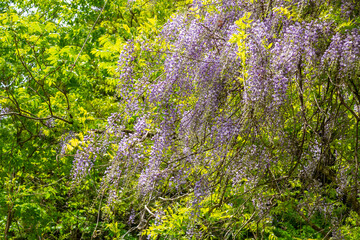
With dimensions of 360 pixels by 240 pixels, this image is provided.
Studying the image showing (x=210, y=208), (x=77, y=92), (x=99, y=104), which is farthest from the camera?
(x=99, y=104)

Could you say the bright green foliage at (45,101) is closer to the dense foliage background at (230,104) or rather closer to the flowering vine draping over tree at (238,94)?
the dense foliage background at (230,104)

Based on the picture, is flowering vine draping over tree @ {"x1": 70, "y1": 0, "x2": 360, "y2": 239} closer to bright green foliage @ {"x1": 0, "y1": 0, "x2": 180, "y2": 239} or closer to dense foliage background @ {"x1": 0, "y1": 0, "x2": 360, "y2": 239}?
dense foliage background @ {"x1": 0, "y1": 0, "x2": 360, "y2": 239}

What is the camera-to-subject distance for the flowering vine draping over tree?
7.23 feet

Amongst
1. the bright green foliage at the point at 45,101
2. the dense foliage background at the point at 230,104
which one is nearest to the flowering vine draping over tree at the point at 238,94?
the dense foliage background at the point at 230,104

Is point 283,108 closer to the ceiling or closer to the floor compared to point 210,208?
closer to the ceiling

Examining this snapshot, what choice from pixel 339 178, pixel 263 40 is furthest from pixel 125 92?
pixel 339 178

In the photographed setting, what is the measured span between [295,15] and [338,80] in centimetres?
51

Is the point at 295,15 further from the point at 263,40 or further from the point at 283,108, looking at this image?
the point at 283,108

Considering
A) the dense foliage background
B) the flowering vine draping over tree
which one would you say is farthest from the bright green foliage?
the flowering vine draping over tree

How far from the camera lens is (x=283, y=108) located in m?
2.36

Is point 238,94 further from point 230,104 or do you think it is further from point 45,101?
point 45,101

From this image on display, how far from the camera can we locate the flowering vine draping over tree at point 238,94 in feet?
7.23

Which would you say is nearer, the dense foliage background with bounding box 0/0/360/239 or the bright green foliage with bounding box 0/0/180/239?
the dense foliage background with bounding box 0/0/360/239

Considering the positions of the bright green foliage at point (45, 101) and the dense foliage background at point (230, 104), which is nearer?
the dense foliage background at point (230, 104)
